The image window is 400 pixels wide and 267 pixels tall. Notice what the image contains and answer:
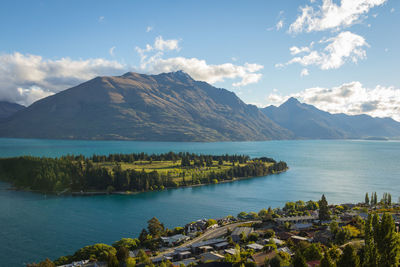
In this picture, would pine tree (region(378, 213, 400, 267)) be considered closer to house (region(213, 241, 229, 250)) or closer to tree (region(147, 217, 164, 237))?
house (region(213, 241, 229, 250))

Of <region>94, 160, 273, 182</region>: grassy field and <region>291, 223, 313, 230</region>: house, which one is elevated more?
<region>94, 160, 273, 182</region>: grassy field

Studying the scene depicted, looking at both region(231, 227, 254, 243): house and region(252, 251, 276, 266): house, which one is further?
region(231, 227, 254, 243): house

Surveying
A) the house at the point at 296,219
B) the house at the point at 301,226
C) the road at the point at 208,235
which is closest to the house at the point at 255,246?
the road at the point at 208,235

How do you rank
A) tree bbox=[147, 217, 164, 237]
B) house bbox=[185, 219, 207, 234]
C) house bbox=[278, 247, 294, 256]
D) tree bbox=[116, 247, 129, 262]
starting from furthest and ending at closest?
house bbox=[185, 219, 207, 234]
tree bbox=[147, 217, 164, 237]
house bbox=[278, 247, 294, 256]
tree bbox=[116, 247, 129, 262]

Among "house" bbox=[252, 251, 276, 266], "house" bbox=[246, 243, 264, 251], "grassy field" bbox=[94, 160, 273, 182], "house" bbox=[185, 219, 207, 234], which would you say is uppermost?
"grassy field" bbox=[94, 160, 273, 182]

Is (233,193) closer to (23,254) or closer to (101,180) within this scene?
(101,180)

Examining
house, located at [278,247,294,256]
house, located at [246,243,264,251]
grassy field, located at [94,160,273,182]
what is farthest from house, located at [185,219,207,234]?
grassy field, located at [94,160,273,182]

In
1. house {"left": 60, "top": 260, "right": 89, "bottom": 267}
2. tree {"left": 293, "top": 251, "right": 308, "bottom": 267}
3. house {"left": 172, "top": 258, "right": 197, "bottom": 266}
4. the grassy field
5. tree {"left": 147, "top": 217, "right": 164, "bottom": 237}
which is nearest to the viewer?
tree {"left": 293, "top": 251, "right": 308, "bottom": 267}

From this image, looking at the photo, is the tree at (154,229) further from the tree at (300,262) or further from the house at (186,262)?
the tree at (300,262)
